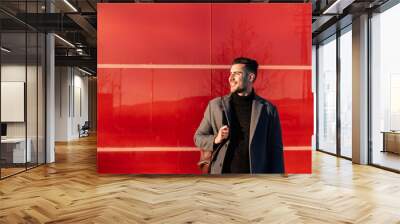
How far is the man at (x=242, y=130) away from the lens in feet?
20.2

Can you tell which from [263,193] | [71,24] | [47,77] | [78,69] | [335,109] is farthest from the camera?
[78,69]

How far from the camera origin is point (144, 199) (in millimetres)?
5270

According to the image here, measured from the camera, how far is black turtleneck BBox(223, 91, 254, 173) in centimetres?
614

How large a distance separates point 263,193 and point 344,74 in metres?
5.84

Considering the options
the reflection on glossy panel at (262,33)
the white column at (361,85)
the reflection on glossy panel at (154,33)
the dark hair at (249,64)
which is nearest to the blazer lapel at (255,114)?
the dark hair at (249,64)

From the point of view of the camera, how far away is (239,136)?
242 inches

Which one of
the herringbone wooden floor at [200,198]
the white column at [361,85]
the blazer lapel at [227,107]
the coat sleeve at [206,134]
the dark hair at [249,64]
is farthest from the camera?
the white column at [361,85]

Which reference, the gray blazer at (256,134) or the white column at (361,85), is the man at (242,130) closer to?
the gray blazer at (256,134)

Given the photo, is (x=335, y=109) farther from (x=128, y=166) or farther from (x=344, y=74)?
(x=128, y=166)

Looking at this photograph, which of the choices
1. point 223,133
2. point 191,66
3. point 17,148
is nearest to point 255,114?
point 223,133

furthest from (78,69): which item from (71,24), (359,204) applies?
(359,204)

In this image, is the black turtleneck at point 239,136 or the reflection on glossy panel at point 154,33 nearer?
the black turtleneck at point 239,136

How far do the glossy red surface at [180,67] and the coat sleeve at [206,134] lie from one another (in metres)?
0.18

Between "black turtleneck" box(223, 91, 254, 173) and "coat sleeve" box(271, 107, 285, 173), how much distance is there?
0.51 meters
